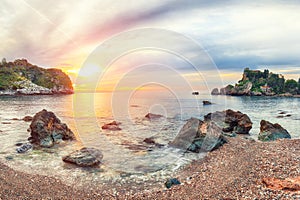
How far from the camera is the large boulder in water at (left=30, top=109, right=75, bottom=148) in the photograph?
61.9 ft

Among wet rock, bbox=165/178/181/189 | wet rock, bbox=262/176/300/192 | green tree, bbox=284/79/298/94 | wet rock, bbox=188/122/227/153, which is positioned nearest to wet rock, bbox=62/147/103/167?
wet rock, bbox=165/178/181/189

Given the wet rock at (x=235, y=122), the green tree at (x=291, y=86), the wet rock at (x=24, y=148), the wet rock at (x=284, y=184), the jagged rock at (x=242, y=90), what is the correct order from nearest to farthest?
1. the wet rock at (x=284, y=184)
2. the wet rock at (x=24, y=148)
3. the wet rock at (x=235, y=122)
4. the green tree at (x=291, y=86)
5. the jagged rock at (x=242, y=90)

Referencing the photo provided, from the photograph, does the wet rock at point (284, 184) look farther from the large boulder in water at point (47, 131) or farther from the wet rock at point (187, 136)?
the large boulder in water at point (47, 131)

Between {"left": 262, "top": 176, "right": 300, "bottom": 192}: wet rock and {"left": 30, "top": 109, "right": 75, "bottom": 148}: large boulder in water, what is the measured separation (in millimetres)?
16646

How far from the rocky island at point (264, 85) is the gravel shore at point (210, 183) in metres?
120

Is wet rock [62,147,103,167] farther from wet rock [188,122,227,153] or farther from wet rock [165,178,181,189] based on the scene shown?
wet rock [188,122,227,153]

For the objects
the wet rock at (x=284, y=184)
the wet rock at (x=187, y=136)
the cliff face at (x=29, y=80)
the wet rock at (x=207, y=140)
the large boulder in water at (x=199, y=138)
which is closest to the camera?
the wet rock at (x=284, y=184)

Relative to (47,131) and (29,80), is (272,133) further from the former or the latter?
(29,80)

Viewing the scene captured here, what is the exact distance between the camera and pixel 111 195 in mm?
9789

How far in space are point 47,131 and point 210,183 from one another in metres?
15.4

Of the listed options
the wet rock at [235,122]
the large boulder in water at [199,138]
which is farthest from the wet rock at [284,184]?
the wet rock at [235,122]

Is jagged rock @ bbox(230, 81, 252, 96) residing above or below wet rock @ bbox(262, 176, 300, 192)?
above

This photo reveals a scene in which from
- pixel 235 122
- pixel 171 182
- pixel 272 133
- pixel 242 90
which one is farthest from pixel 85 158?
pixel 242 90

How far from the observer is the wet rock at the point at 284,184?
305 inches
